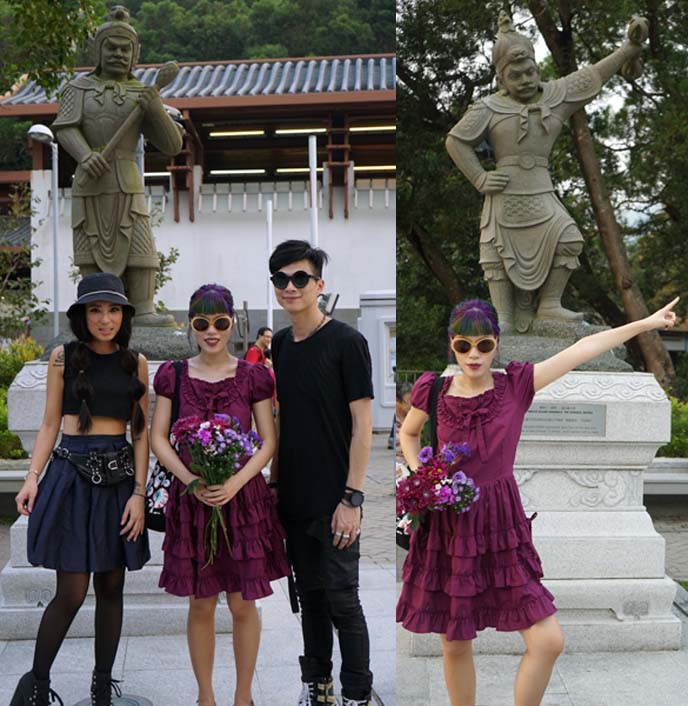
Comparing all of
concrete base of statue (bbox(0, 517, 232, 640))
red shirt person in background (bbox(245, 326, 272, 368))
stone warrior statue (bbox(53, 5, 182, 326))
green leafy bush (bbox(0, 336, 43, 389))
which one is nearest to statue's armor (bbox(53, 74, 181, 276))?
stone warrior statue (bbox(53, 5, 182, 326))

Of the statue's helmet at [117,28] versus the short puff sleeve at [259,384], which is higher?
the statue's helmet at [117,28]

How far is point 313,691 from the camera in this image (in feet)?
7.07

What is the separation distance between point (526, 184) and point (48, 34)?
2261 millimetres

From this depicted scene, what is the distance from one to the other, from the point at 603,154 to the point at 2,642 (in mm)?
5034

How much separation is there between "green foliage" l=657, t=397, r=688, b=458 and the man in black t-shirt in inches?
191

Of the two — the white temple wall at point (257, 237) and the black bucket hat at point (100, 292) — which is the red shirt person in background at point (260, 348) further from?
the black bucket hat at point (100, 292)

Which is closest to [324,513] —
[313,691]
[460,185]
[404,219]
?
[313,691]

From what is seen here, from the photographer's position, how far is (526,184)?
3156 millimetres

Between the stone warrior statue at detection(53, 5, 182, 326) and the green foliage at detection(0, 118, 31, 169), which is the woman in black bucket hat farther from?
the green foliage at detection(0, 118, 31, 169)

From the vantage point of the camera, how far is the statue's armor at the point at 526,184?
10.2 feet

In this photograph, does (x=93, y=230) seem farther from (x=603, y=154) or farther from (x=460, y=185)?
(x=603, y=154)

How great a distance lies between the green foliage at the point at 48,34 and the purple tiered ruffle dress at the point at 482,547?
2627 mm

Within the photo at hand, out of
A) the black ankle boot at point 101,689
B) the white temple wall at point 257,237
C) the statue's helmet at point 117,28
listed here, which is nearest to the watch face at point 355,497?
the black ankle boot at point 101,689

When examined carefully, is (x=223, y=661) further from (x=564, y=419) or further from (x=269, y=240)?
(x=269, y=240)
